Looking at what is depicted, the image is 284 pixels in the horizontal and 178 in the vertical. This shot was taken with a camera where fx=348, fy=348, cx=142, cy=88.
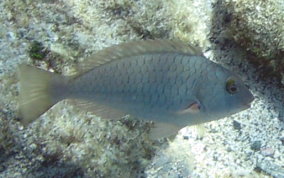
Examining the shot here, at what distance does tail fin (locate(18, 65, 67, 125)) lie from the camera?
2.19m

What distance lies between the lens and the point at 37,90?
2203 mm

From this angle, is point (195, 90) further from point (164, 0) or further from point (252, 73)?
point (252, 73)

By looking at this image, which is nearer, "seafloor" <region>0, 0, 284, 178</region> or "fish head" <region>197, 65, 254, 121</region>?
"fish head" <region>197, 65, 254, 121</region>

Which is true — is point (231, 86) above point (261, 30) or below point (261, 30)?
below

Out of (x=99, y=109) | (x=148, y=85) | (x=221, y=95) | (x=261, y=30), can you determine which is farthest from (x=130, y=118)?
(x=261, y=30)

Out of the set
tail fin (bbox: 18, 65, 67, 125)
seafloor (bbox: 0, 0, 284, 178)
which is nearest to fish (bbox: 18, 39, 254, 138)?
tail fin (bbox: 18, 65, 67, 125)

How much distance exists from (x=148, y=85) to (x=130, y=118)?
93 centimetres

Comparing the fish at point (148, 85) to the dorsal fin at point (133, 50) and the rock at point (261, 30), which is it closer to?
the dorsal fin at point (133, 50)

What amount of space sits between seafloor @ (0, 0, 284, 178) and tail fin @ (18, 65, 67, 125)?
47 centimetres

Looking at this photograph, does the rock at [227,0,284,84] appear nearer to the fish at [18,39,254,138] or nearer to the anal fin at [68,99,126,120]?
the fish at [18,39,254,138]

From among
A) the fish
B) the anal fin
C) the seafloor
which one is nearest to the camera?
the fish

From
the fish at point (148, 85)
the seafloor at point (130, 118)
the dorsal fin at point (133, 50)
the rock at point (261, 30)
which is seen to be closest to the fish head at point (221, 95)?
the fish at point (148, 85)

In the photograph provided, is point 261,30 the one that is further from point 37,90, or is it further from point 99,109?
point 37,90

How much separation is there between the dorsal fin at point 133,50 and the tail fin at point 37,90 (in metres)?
0.19
